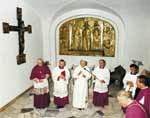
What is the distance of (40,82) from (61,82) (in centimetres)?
56

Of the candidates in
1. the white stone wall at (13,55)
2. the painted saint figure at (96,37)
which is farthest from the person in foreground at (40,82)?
the painted saint figure at (96,37)

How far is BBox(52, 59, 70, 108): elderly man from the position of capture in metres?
6.42

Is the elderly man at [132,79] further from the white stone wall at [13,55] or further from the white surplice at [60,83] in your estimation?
the white stone wall at [13,55]

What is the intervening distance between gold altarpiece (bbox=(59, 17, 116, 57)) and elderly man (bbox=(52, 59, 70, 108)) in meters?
3.17

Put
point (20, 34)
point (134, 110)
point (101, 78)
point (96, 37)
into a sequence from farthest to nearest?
point (96, 37)
point (20, 34)
point (101, 78)
point (134, 110)

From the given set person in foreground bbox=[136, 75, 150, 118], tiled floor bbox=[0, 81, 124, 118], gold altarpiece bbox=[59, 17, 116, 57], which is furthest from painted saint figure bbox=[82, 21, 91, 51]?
person in foreground bbox=[136, 75, 150, 118]

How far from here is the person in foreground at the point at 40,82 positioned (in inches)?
251

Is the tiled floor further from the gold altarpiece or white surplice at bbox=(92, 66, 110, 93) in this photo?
the gold altarpiece

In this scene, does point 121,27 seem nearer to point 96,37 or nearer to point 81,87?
point 96,37

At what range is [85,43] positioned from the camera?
31.1ft

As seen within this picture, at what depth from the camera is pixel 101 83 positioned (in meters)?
6.55

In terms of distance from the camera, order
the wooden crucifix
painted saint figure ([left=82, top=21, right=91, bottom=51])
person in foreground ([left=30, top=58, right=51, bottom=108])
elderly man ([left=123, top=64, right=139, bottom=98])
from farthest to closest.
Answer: painted saint figure ([left=82, top=21, right=91, bottom=51]) < the wooden crucifix < person in foreground ([left=30, top=58, right=51, bottom=108]) < elderly man ([left=123, top=64, right=139, bottom=98])

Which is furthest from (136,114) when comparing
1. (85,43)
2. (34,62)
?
(85,43)

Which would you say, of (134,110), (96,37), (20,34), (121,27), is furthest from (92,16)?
(134,110)
